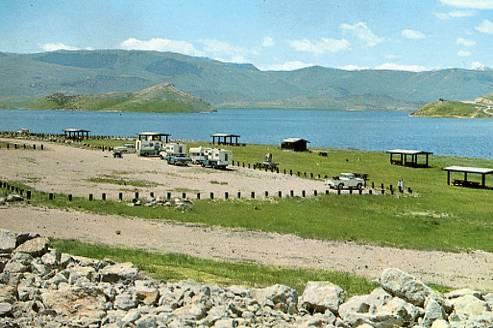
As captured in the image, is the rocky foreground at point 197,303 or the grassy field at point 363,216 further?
the grassy field at point 363,216

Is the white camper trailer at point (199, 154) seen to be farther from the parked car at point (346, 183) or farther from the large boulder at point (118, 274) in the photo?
the large boulder at point (118, 274)

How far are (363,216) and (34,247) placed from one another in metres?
37.0

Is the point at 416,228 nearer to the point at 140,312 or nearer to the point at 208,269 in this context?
the point at 208,269

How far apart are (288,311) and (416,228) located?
33366 millimetres

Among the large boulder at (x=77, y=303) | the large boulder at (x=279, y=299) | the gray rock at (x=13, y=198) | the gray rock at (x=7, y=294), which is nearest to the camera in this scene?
the large boulder at (x=77, y=303)

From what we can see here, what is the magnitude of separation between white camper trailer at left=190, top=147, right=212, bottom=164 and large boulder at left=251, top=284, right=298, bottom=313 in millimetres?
73031

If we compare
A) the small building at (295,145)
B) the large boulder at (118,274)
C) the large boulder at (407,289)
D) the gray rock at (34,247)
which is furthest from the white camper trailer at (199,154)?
the large boulder at (407,289)

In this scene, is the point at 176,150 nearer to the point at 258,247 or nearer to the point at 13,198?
the point at 13,198

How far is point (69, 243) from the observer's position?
32.4 metres

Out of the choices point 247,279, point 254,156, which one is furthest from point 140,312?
point 254,156

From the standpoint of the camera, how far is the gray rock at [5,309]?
1620 cm

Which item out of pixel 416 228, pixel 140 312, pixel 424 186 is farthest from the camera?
pixel 424 186

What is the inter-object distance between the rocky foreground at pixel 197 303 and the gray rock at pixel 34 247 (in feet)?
1.75

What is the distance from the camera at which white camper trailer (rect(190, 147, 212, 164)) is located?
91812mm
